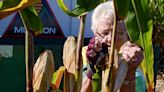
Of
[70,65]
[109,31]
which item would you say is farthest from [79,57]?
[109,31]

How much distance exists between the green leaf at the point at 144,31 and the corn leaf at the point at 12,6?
8.3 inches

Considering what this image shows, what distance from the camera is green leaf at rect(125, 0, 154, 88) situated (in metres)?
0.93

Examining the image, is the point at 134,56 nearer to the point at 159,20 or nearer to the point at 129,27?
the point at 129,27

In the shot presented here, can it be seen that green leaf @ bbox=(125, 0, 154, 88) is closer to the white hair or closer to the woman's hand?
the woman's hand

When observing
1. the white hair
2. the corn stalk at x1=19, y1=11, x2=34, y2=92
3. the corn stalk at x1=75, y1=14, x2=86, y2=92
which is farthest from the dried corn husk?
the white hair

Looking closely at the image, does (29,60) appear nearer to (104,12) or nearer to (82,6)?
(82,6)

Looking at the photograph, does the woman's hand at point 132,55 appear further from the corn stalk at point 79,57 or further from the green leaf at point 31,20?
the green leaf at point 31,20

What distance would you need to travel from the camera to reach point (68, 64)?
1005 millimetres

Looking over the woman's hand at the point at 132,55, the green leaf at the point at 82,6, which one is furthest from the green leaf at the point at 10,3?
the woman's hand at the point at 132,55

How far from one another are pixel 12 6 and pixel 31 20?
0.16 feet

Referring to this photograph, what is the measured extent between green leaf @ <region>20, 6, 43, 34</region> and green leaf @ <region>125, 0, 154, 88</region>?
0.55 ft

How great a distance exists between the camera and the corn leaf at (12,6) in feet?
2.66

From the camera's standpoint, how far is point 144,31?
0.94m

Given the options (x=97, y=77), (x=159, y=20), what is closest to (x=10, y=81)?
(x=97, y=77)
